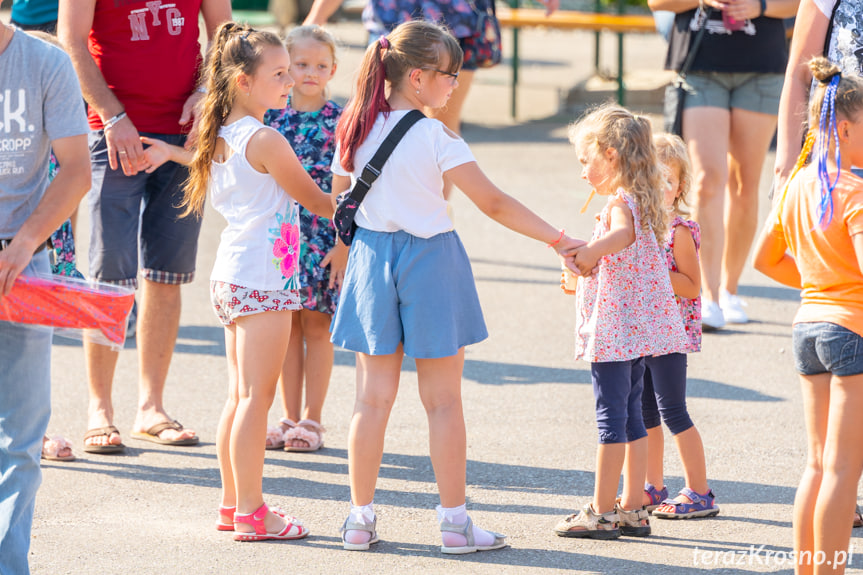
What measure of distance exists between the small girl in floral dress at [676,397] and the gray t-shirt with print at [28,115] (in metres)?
1.99

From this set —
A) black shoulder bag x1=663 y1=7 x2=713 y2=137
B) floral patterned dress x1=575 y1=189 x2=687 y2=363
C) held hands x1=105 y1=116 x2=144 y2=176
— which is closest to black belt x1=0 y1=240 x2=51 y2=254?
held hands x1=105 y1=116 x2=144 y2=176

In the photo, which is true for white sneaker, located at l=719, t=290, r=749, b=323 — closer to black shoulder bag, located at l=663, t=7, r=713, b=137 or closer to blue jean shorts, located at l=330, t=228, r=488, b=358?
black shoulder bag, located at l=663, t=7, r=713, b=137

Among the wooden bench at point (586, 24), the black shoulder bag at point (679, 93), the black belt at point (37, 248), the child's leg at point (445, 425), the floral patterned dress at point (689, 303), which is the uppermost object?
the wooden bench at point (586, 24)

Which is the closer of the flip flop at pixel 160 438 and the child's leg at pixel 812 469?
the child's leg at pixel 812 469

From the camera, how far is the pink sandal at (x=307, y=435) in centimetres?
474

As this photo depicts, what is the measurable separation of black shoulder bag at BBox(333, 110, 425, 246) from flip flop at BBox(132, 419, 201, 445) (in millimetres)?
1510

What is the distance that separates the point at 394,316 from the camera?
3699 millimetres

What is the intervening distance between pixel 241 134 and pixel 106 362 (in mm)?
1462

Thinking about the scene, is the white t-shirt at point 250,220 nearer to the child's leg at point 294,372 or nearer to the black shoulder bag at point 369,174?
the black shoulder bag at point 369,174

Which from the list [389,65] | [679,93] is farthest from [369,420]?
[679,93]

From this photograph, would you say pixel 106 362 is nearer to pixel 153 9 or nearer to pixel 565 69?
pixel 153 9

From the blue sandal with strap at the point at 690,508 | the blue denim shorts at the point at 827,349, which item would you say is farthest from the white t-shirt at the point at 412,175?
the blue sandal with strap at the point at 690,508

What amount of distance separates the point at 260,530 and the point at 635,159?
176 centimetres

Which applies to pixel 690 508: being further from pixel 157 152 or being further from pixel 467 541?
pixel 157 152
